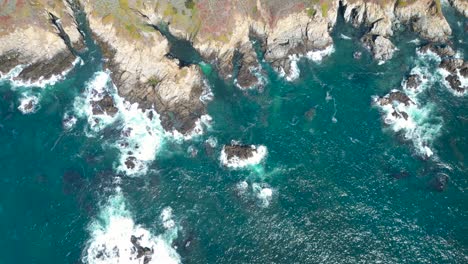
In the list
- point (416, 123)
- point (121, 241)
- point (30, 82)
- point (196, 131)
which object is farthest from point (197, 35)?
point (416, 123)

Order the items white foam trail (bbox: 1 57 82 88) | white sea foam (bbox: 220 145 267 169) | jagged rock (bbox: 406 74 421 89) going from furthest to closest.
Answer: white foam trail (bbox: 1 57 82 88), jagged rock (bbox: 406 74 421 89), white sea foam (bbox: 220 145 267 169)

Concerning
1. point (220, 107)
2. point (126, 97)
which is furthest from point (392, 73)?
point (126, 97)

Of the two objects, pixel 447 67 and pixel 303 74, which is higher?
pixel 447 67

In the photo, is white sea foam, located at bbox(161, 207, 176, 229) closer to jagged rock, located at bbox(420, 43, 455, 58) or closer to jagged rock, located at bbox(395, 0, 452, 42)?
jagged rock, located at bbox(420, 43, 455, 58)

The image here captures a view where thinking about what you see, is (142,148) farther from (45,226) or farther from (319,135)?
(319,135)

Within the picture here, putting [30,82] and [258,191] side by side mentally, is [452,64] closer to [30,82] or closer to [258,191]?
[258,191]

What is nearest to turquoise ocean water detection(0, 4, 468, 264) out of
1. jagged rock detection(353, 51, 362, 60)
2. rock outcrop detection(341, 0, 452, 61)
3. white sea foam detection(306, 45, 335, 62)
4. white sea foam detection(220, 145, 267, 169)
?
white sea foam detection(220, 145, 267, 169)
